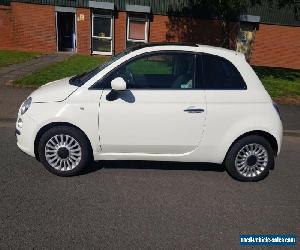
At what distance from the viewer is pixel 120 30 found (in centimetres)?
1955

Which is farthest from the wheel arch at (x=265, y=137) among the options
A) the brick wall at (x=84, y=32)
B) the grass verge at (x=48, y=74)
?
the brick wall at (x=84, y=32)

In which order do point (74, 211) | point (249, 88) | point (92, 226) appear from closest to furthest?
point (92, 226) → point (74, 211) → point (249, 88)

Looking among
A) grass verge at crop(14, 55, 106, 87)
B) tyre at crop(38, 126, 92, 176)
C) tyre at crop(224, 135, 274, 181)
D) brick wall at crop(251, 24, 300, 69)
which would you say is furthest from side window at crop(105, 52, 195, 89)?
brick wall at crop(251, 24, 300, 69)

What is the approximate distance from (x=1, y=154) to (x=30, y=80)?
504 cm

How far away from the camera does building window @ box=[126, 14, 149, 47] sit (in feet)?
63.6

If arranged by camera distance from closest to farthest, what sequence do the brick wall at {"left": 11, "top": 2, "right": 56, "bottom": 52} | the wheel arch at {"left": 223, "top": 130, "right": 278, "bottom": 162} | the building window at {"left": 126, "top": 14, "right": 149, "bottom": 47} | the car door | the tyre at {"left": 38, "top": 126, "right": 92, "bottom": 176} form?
the car door → the tyre at {"left": 38, "top": 126, "right": 92, "bottom": 176} → the wheel arch at {"left": 223, "top": 130, "right": 278, "bottom": 162} → the brick wall at {"left": 11, "top": 2, "right": 56, "bottom": 52} → the building window at {"left": 126, "top": 14, "right": 149, "bottom": 47}

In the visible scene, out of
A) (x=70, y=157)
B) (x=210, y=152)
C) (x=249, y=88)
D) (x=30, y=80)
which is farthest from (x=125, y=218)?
(x=30, y=80)

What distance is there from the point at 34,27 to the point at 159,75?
54.4 feet

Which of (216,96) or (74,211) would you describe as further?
(216,96)

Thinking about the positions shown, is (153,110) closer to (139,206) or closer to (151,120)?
(151,120)

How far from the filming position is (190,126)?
176 inches

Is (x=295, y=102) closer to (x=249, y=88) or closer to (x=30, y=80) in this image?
(x=249, y=88)

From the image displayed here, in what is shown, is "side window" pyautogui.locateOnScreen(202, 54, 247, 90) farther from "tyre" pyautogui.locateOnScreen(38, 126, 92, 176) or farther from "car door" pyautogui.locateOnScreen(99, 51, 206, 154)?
"tyre" pyautogui.locateOnScreen(38, 126, 92, 176)

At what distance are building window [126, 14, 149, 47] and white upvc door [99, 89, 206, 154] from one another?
1592 centimetres
